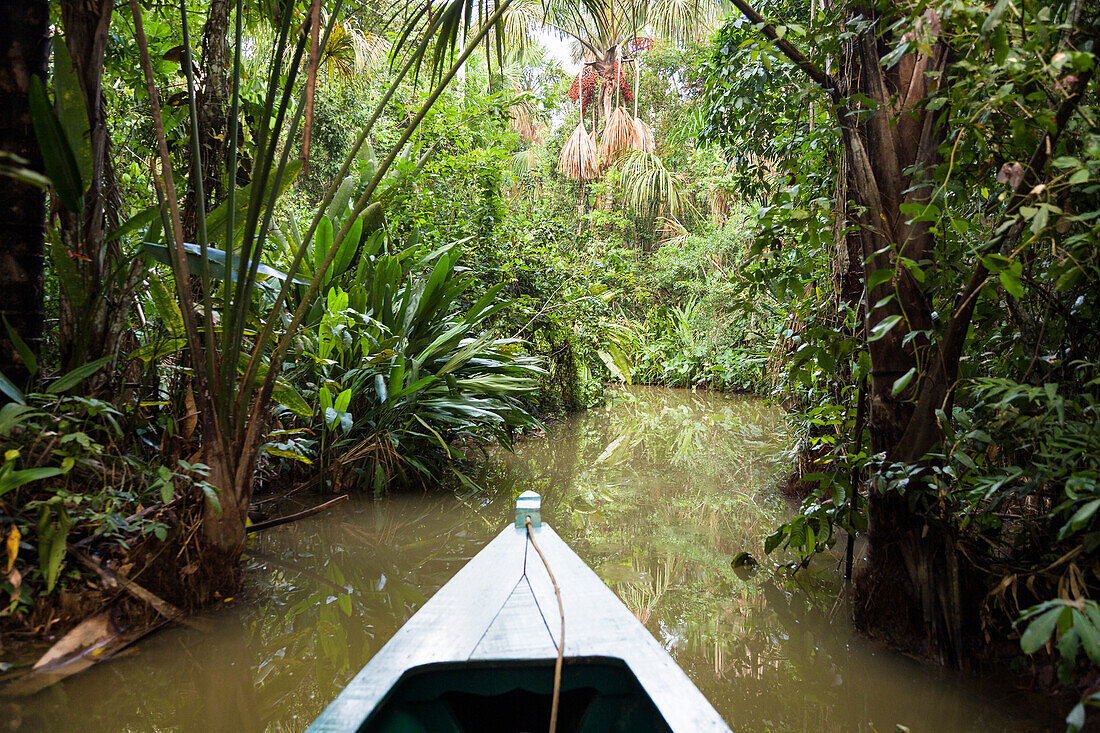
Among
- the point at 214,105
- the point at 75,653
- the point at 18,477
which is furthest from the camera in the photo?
the point at 214,105

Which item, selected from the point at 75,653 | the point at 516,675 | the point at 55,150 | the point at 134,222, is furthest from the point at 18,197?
the point at 516,675

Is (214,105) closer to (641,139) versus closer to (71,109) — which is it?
(71,109)

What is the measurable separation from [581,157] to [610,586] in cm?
1092

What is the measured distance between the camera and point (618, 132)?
11867 mm

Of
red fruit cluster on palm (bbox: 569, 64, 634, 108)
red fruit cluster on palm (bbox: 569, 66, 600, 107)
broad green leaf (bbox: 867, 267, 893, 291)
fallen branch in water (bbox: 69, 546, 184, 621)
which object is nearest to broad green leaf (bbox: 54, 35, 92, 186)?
fallen branch in water (bbox: 69, 546, 184, 621)

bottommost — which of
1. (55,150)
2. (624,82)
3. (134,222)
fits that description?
(134,222)

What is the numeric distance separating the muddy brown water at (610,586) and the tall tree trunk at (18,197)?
971mm

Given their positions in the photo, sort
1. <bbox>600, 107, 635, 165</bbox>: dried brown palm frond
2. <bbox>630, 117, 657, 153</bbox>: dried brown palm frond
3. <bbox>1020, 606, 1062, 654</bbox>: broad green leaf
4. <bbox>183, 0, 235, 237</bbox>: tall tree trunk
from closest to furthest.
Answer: <bbox>1020, 606, 1062, 654</bbox>: broad green leaf
<bbox>183, 0, 235, 237</bbox>: tall tree trunk
<bbox>630, 117, 657, 153</bbox>: dried brown palm frond
<bbox>600, 107, 635, 165</bbox>: dried brown palm frond

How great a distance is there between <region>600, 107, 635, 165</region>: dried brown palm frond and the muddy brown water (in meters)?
9.17

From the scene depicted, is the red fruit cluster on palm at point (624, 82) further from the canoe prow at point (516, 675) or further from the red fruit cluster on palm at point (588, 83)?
the canoe prow at point (516, 675)

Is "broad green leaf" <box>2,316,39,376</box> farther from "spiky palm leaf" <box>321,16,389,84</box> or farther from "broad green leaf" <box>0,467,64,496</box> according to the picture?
"spiky palm leaf" <box>321,16,389,84</box>

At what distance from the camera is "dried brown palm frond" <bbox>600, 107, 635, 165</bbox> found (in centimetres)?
1184

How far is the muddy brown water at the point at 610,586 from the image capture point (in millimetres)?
1584

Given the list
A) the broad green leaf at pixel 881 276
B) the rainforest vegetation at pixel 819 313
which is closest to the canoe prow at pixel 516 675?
the rainforest vegetation at pixel 819 313
